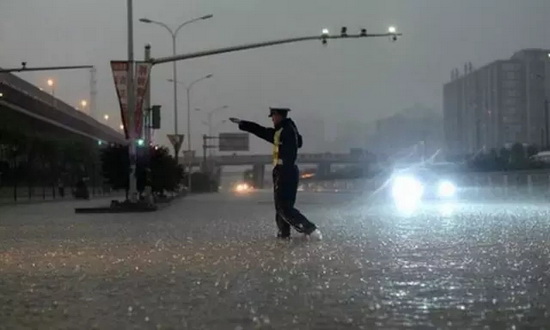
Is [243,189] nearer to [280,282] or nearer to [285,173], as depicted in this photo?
[285,173]

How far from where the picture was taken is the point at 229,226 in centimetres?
1814

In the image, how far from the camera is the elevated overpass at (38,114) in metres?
64.1

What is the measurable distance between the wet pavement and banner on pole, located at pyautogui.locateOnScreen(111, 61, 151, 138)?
15.7 m

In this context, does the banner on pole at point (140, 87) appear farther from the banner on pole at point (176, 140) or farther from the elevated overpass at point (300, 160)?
the elevated overpass at point (300, 160)

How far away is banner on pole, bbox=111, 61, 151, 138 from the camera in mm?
29656

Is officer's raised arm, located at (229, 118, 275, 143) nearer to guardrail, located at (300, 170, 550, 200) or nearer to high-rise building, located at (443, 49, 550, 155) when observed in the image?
guardrail, located at (300, 170, 550, 200)

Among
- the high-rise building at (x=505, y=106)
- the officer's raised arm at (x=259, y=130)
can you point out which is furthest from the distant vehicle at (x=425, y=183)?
the high-rise building at (x=505, y=106)

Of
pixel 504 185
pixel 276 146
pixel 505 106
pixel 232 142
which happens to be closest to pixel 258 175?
pixel 232 142

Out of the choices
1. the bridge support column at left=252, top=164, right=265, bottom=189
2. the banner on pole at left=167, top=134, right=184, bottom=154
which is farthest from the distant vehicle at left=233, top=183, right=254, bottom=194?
the banner on pole at left=167, top=134, right=184, bottom=154

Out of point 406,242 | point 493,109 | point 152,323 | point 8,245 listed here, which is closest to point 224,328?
point 152,323

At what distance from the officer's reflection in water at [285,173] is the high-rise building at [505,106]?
74.3 metres

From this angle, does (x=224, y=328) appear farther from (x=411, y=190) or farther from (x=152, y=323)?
(x=411, y=190)

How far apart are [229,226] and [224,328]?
40.5ft

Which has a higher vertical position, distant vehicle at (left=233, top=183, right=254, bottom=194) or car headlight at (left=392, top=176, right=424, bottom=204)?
car headlight at (left=392, top=176, right=424, bottom=204)
